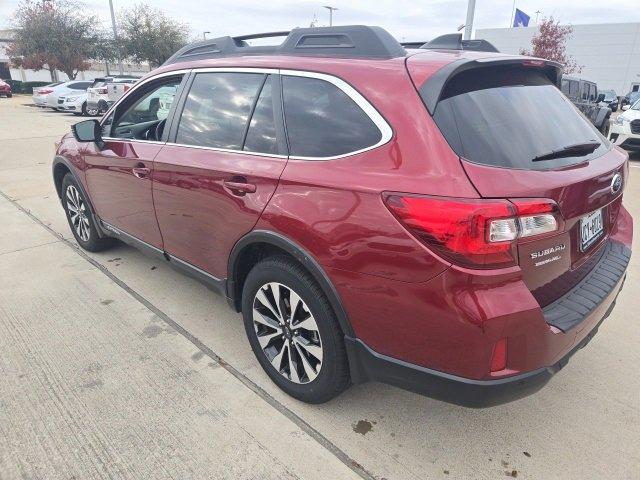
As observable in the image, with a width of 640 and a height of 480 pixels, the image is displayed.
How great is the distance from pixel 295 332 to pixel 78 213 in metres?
3.17

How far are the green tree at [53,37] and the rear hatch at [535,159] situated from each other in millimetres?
38498

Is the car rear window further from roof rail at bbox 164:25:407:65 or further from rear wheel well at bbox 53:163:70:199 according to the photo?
rear wheel well at bbox 53:163:70:199

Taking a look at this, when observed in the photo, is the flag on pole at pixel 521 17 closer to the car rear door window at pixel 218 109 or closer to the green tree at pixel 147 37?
the green tree at pixel 147 37

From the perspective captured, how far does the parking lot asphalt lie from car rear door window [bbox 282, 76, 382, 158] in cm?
137

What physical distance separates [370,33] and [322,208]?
92 centimetres

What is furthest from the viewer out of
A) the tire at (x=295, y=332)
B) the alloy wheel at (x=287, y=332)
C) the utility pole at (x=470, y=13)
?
the utility pole at (x=470, y=13)

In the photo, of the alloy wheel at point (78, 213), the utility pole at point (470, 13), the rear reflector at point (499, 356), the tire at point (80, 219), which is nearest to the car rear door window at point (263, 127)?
the rear reflector at point (499, 356)

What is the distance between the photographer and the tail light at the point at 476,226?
5.37ft

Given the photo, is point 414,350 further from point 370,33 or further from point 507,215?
point 370,33

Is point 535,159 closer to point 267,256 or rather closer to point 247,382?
point 267,256

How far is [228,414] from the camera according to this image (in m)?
Result: 2.38

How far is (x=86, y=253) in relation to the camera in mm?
4523

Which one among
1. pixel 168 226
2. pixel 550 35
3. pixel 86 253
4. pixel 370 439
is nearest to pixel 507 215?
pixel 370 439

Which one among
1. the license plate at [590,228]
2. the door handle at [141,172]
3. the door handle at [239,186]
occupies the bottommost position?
the license plate at [590,228]
